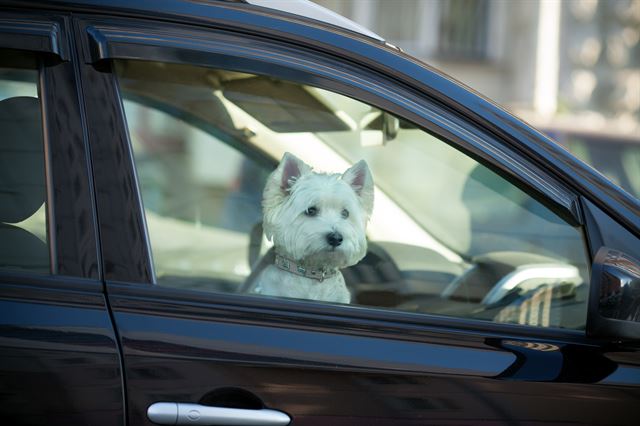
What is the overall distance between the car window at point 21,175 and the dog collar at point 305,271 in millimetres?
683

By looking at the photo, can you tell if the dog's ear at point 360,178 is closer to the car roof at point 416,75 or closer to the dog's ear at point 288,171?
the dog's ear at point 288,171

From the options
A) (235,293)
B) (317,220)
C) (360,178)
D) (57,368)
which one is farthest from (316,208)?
(57,368)

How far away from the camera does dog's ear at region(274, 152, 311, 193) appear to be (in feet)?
7.29

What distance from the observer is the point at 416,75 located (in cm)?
182

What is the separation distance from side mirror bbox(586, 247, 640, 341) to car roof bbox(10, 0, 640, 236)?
143 millimetres

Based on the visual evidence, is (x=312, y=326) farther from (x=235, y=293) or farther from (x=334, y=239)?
(x=334, y=239)

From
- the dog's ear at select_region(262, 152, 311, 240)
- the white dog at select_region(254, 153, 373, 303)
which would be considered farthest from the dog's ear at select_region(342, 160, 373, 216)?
the dog's ear at select_region(262, 152, 311, 240)

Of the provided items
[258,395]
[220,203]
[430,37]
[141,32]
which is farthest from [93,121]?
[430,37]

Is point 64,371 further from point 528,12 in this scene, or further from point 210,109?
point 528,12

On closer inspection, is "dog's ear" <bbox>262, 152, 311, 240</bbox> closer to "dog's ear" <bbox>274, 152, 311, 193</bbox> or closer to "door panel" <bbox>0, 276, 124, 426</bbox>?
"dog's ear" <bbox>274, 152, 311, 193</bbox>

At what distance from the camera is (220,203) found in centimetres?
459

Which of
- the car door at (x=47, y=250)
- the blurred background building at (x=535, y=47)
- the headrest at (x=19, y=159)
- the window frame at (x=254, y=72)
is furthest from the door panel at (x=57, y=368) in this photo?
the blurred background building at (x=535, y=47)

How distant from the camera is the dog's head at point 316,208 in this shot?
7.21 ft

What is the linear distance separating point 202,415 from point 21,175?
664mm
